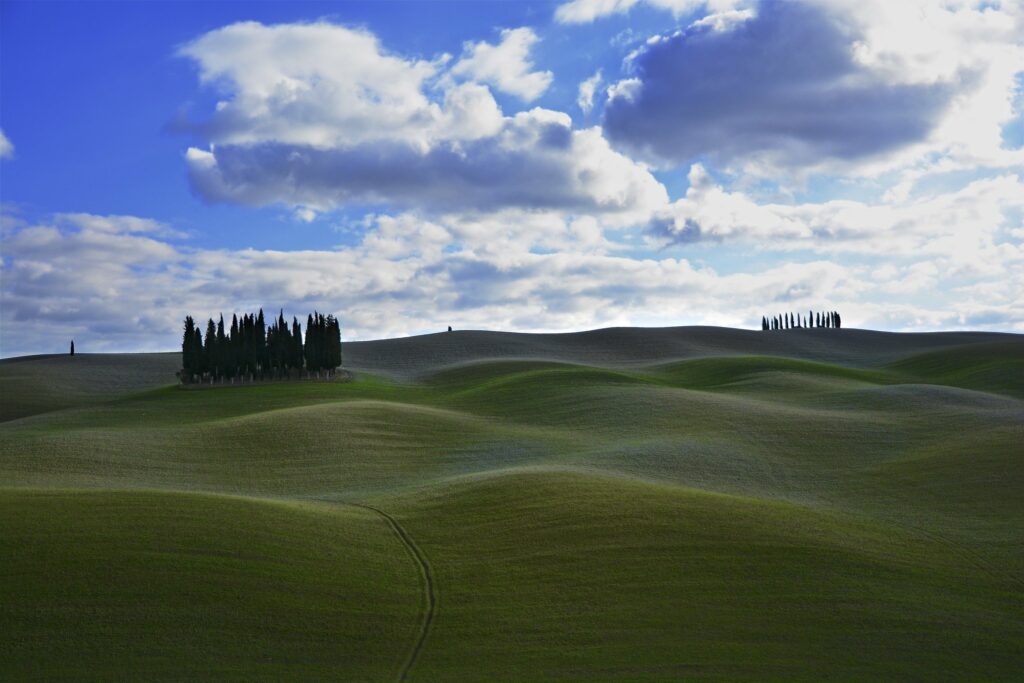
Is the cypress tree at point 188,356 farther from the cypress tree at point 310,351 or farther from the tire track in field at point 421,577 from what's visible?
the tire track in field at point 421,577

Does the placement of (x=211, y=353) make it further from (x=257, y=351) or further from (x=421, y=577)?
(x=421, y=577)

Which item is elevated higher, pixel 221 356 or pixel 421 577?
pixel 221 356

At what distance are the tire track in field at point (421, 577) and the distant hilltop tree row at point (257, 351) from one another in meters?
50.5

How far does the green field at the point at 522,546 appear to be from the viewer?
786 inches

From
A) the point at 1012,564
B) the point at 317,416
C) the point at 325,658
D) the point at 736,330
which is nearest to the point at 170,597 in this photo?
the point at 325,658

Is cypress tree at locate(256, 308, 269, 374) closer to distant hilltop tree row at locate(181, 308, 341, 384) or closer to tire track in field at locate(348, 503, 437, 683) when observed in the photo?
distant hilltop tree row at locate(181, 308, 341, 384)

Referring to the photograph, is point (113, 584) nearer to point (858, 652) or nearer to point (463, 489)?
point (463, 489)

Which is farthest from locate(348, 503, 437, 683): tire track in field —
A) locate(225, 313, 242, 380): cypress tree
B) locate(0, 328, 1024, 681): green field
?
locate(225, 313, 242, 380): cypress tree

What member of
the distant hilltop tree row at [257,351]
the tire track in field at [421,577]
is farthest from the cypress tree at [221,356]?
the tire track in field at [421,577]

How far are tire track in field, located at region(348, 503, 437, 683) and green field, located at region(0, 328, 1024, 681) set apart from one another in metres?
0.08

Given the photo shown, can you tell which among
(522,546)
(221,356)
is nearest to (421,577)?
(522,546)

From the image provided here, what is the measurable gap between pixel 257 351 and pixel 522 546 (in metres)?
59.1

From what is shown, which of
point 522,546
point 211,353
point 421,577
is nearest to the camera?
point 421,577

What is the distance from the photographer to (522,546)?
26.3m
